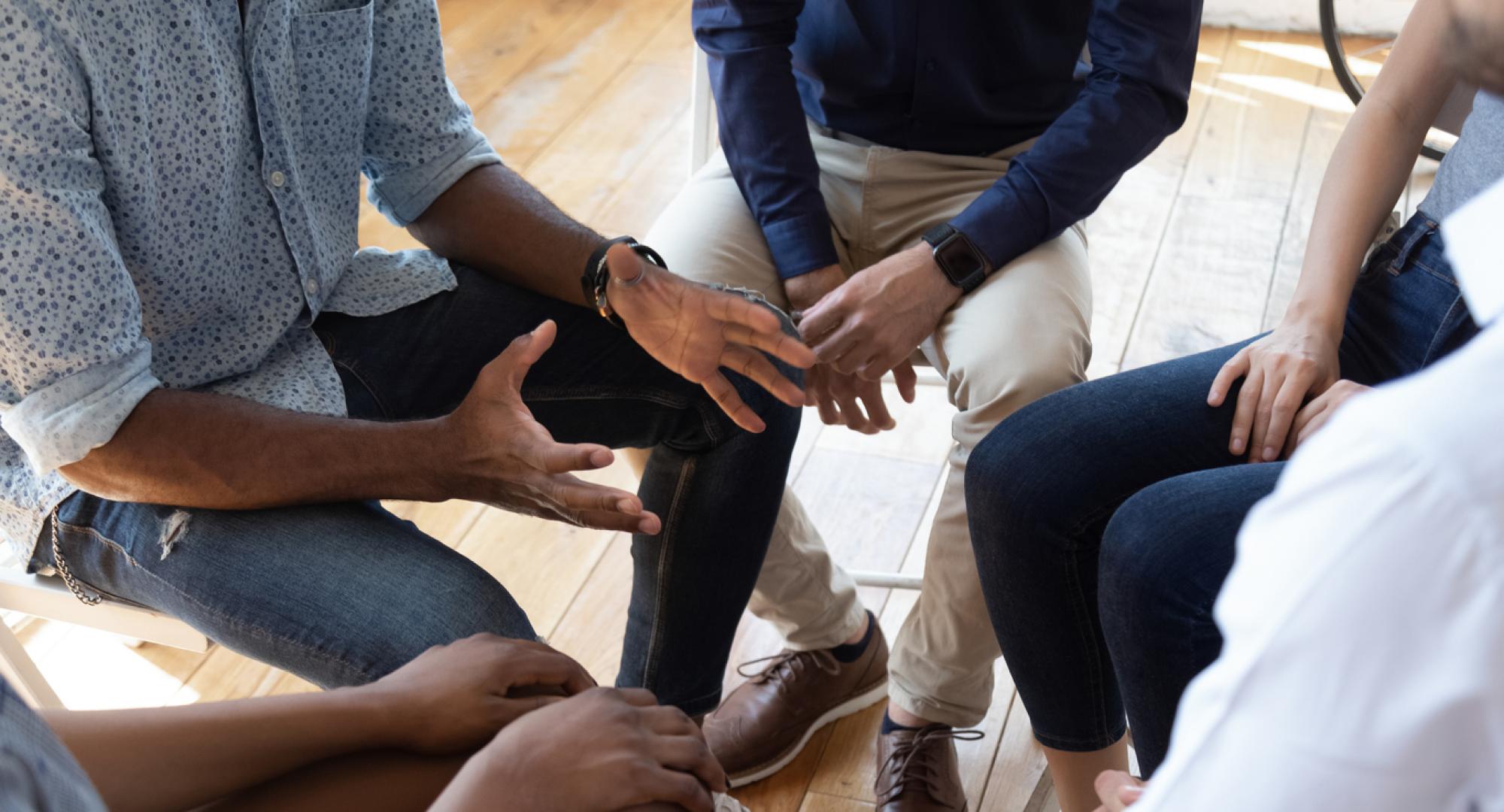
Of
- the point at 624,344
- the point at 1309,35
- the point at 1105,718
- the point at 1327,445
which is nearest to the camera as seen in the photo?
the point at 1327,445

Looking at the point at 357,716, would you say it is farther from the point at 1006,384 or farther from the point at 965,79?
the point at 965,79

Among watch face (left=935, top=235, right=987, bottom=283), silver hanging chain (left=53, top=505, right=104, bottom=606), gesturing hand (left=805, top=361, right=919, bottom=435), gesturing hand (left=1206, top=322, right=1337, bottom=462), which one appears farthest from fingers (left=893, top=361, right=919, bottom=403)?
silver hanging chain (left=53, top=505, right=104, bottom=606)

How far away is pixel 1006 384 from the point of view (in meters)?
1.16

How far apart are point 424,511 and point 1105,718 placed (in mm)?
1048

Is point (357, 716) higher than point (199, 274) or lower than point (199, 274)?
lower

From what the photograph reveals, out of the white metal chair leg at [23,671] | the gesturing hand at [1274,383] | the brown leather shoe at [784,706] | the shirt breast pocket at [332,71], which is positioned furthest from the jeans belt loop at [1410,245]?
the white metal chair leg at [23,671]

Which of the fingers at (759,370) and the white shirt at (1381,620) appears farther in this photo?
the fingers at (759,370)

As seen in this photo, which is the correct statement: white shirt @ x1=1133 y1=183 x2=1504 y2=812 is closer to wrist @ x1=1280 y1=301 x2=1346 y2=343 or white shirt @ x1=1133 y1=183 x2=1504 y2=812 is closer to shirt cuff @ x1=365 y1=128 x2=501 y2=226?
wrist @ x1=1280 y1=301 x2=1346 y2=343

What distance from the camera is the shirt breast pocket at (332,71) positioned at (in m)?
1.12

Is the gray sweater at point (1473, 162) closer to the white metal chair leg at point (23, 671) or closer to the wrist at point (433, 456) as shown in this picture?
the wrist at point (433, 456)

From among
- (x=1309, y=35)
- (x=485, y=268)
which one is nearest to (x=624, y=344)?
(x=485, y=268)

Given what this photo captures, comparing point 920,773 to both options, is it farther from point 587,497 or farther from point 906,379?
point 587,497

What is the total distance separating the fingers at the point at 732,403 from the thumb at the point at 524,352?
0.59ft

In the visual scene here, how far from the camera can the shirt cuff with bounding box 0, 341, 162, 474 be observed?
3.05 feet
